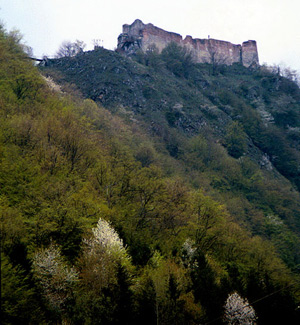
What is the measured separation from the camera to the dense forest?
17875 millimetres

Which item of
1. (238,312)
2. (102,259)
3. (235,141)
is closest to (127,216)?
(102,259)

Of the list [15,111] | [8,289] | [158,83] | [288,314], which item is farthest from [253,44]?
[8,289]

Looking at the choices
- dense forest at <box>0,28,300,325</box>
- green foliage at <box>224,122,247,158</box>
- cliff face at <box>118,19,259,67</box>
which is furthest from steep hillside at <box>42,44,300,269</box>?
cliff face at <box>118,19,259,67</box>

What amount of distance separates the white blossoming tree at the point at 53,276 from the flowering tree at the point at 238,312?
10.00m

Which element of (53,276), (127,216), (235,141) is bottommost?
(127,216)

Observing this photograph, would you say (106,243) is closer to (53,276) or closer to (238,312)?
(53,276)

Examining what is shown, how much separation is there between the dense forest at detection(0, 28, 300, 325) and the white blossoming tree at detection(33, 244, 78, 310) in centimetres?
7

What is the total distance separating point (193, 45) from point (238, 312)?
93198 millimetres

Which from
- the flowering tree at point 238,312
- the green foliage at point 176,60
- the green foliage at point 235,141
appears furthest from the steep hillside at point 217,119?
the flowering tree at point 238,312

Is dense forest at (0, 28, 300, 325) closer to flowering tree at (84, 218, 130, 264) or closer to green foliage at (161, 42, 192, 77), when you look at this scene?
flowering tree at (84, 218, 130, 264)

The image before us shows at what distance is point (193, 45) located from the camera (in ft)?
336

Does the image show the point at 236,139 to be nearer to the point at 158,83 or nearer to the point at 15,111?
the point at 158,83

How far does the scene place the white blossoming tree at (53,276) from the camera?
58.4ft

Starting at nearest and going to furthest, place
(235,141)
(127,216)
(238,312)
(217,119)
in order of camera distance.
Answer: (238,312)
(127,216)
(235,141)
(217,119)
